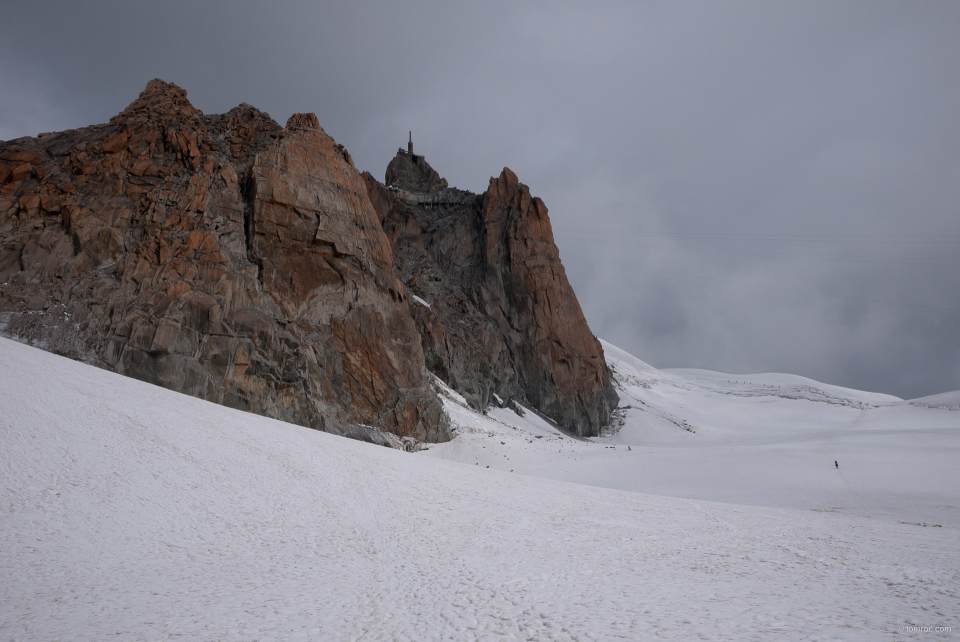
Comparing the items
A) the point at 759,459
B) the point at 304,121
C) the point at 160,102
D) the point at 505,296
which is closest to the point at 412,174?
the point at 505,296

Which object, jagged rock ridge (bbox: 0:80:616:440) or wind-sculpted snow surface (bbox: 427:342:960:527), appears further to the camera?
jagged rock ridge (bbox: 0:80:616:440)

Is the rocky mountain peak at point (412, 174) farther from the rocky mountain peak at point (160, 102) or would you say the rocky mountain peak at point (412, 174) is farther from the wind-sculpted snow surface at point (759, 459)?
the wind-sculpted snow surface at point (759, 459)

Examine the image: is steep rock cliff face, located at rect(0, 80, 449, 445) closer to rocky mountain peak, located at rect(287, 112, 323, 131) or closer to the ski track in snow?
rocky mountain peak, located at rect(287, 112, 323, 131)

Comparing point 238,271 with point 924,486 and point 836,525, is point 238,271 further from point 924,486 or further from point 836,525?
point 924,486

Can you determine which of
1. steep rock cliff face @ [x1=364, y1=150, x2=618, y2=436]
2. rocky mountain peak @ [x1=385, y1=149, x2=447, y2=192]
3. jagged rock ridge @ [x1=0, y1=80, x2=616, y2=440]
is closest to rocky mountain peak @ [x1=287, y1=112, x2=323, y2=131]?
jagged rock ridge @ [x1=0, y1=80, x2=616, y2=440]

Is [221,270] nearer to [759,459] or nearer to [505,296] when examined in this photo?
[759,459]

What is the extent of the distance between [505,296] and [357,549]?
37.4 meters

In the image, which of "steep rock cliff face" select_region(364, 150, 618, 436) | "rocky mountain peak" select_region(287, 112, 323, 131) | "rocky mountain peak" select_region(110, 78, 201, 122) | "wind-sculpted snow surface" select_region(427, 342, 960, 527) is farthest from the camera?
"steep rock cliff face" select_region(364, 150, 618, 436)

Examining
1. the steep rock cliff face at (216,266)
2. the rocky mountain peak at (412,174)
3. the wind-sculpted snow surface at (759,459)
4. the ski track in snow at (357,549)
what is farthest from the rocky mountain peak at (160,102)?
the rocky mountain peak at (412,174)

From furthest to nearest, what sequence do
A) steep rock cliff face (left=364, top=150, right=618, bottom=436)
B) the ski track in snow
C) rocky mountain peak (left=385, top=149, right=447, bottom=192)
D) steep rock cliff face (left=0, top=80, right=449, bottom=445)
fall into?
1. rocky mountain peak (left=385, top=149, right=447, bottom=192)
2. steep rock cliff face (left=364, top=150, right=618, bottom=436)
3. steep rock cliff face (left=0, top=80, right=449, bottom=445)
4. the ski track in snow

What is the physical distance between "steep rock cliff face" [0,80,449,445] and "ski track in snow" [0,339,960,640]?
5.47m

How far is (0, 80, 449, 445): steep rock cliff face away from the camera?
18.8 meters

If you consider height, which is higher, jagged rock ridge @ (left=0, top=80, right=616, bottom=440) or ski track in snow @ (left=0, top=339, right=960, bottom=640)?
jagged rock ridge @ (left=0, top=80, right=616, bottom=440)

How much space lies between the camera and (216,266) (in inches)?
838
